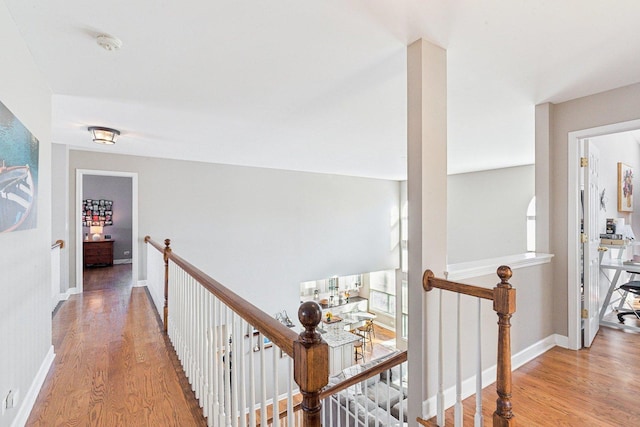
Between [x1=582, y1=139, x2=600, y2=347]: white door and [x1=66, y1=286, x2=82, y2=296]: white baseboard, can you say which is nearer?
[x1=582, y1=139, x2=600, y2=347]: white door

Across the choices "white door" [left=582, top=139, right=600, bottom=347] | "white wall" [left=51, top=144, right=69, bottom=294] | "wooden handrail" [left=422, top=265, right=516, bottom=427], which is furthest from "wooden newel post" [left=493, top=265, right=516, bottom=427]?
"white wall" [left=51, top=144, right=69, bottom=294]

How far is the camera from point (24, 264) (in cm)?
200

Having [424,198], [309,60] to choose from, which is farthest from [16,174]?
[424,198]

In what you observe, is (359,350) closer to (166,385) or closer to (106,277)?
(106,277)

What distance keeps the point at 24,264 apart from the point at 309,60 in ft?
7.64

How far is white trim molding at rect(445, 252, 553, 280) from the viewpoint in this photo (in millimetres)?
2186

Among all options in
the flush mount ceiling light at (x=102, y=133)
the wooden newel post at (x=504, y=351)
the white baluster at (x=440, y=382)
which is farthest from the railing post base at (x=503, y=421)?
the flush mount ceiling light at (x=102, y=133)

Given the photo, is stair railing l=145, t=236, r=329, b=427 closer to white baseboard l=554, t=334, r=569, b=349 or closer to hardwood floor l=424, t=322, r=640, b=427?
hardwood floor l=424, t=322, r=640, b=427

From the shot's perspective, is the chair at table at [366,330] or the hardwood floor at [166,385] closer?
the hardwood floor at [166,385]

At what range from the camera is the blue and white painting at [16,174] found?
1582 mm

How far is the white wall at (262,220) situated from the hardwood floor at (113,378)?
2.27 meters

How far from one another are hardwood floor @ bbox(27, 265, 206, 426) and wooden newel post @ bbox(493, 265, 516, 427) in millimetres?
1716

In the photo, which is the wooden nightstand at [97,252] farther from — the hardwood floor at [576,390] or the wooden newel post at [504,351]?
the wooden newel post at [504,351]

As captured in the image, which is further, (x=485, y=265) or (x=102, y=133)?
(x=102, y=133)
